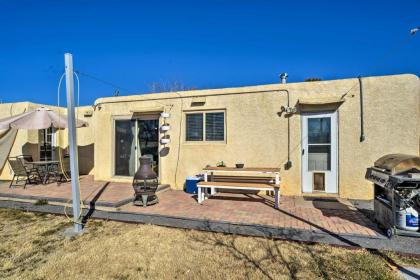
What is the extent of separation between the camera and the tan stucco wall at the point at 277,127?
6949 mm

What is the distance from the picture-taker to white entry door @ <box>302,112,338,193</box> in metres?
7.53

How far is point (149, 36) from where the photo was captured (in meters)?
15.9

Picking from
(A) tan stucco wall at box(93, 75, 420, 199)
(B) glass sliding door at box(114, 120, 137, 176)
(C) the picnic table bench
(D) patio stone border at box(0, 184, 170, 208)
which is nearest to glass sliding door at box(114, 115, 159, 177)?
(B) glass sliding door at box(114, 120, 137, 176)

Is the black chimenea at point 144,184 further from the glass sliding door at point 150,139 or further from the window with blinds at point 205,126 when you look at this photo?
the glass sliding door at point 150,139

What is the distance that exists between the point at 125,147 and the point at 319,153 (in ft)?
22.6

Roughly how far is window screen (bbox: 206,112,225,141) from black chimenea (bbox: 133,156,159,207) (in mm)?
2780

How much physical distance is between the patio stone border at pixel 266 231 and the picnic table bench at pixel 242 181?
154cm

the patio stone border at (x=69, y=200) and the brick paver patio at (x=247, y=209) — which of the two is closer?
the brick paver patio at (x=247, y=209)

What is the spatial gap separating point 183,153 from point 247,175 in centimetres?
237

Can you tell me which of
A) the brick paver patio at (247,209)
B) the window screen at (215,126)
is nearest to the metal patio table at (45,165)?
the brick paver patio at (247,209)

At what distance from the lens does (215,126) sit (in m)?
8.77

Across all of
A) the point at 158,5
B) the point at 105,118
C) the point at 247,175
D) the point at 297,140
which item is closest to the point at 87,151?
the point at 105,118

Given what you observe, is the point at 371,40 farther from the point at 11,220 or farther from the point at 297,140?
the point at 11,220

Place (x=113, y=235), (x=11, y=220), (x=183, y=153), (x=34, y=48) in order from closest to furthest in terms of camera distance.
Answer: (x=113, y=235), (x=11, y=220), (x=183, y=153), (x=34, y=48)
